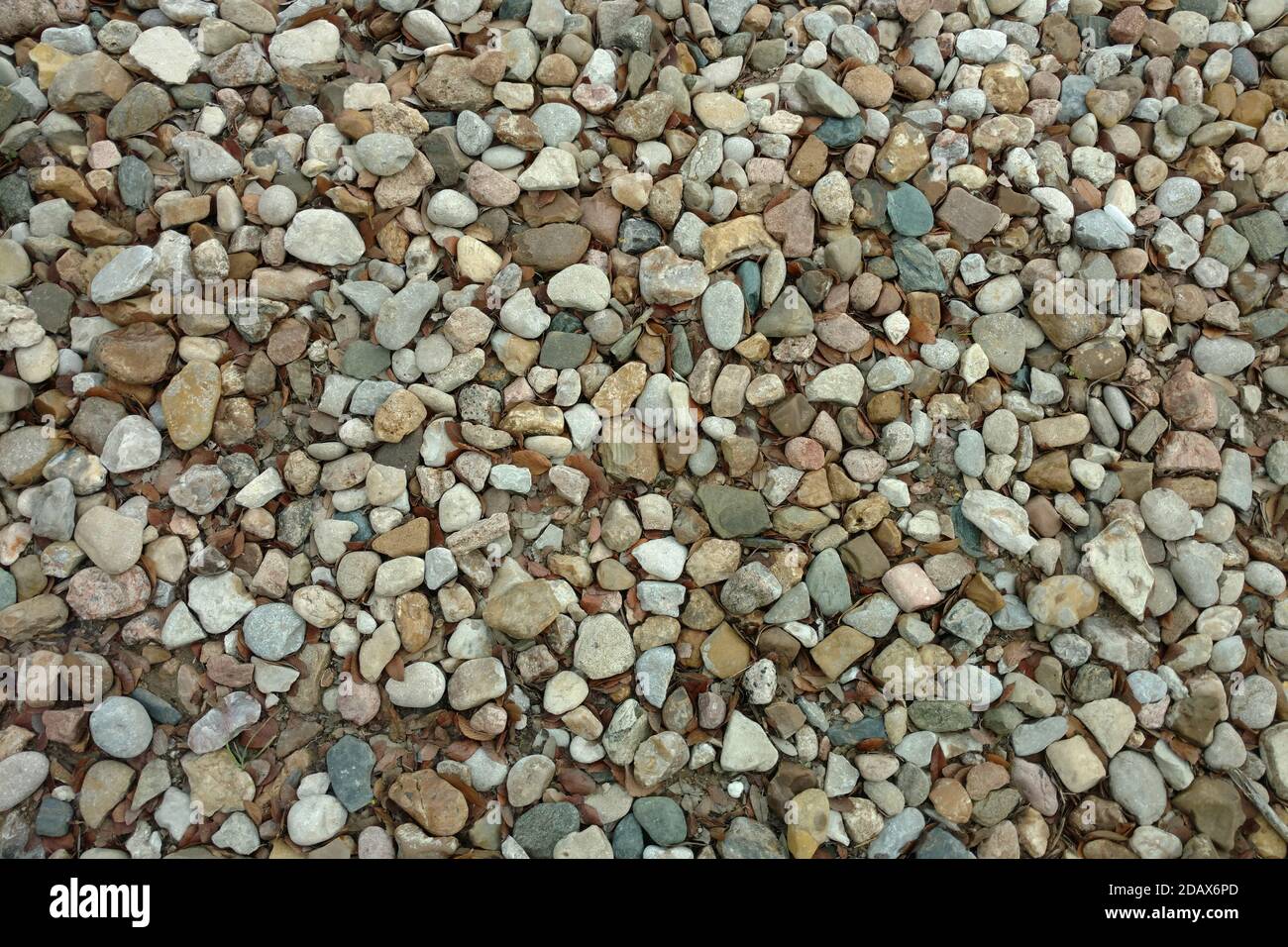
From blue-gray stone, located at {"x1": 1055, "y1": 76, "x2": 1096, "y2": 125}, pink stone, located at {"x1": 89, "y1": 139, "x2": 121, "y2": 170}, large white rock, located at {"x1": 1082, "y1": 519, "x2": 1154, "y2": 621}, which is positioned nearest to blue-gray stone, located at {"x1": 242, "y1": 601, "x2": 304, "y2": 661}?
pink stone, located at {"x1": 89, "y1": 139, "x2": 121, "y2": 170}

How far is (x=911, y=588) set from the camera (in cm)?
216

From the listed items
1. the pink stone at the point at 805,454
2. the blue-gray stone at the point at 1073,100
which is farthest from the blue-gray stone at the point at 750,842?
the blue-gray stone at the point at 1073,100

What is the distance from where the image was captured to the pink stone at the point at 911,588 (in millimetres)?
2158

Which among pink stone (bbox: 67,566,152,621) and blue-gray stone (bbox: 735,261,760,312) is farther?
blue-gray stone (bbox: 735,261,760,312)

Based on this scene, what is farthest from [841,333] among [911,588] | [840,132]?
[911,588]

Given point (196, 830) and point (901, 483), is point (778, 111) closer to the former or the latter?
point (901, 483)

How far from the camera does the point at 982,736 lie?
2.14 meters

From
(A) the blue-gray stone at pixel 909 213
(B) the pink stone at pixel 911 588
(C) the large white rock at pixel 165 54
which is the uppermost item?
(C) the large white rock at pixel 165 54

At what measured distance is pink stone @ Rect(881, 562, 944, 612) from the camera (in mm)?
2158

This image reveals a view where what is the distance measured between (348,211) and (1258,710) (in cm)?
277

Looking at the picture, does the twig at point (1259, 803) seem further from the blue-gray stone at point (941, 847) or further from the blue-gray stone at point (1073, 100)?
the blue-gray stone at point (1073, 100)

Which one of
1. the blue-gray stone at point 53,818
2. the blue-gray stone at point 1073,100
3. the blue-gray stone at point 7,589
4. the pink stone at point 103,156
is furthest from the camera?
the blue-gray stone at point 1073,100

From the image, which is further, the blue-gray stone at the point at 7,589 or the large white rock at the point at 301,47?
the large white rock at the point at 301,47

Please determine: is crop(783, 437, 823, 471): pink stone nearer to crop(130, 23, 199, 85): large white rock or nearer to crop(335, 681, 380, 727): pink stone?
crop(335, 681, 380, 727): pink stone
